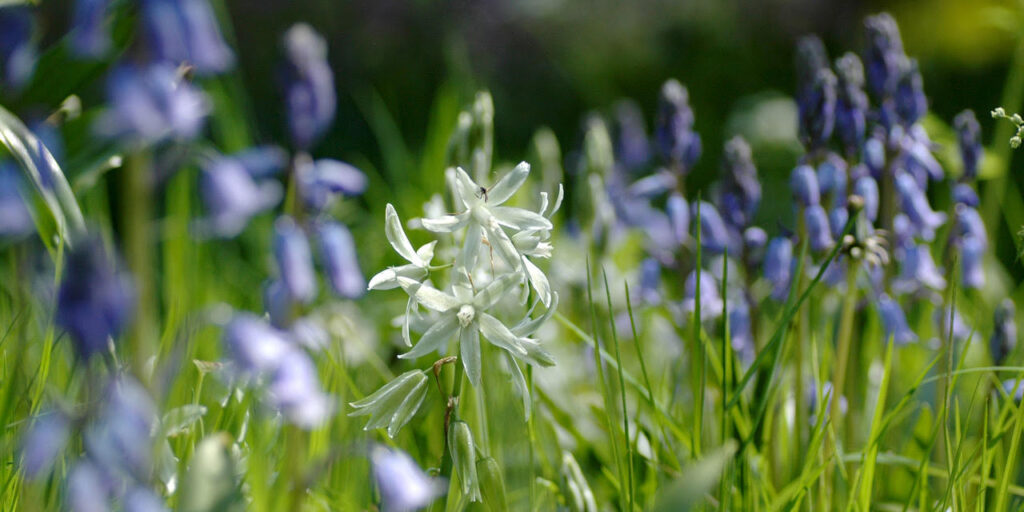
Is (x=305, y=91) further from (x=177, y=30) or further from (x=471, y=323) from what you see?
(x=471, y=323)

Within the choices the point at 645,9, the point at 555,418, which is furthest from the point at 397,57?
the point at 555,418

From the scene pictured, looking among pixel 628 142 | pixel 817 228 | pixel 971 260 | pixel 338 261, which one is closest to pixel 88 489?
pixel 338 261

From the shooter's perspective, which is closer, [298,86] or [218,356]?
[298,86]

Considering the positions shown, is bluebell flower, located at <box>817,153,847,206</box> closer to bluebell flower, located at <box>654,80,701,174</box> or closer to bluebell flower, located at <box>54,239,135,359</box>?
bluebell flower, located at <box>654,80,701,174</box>

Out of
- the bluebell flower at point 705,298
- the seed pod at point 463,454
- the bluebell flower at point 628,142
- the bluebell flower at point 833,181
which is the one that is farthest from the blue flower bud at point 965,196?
the bluebell flower at point 628,142

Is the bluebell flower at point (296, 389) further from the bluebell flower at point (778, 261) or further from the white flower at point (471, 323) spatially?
the bluebell flower at point (778, 261)

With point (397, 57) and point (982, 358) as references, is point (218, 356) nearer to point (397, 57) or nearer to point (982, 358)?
point (982, 358)
